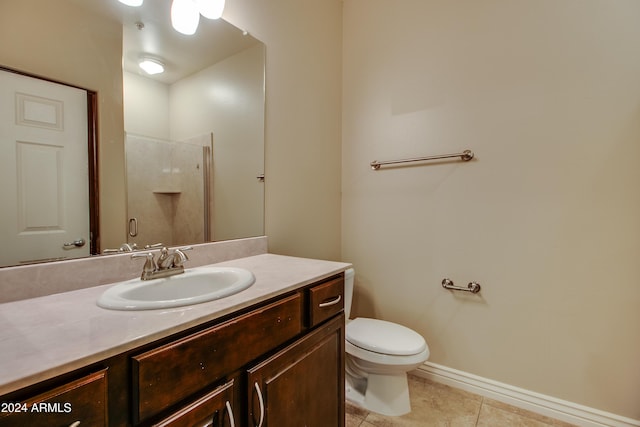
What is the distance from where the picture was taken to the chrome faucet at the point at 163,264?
0.95 metres

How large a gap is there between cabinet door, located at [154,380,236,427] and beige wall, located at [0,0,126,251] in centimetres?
65

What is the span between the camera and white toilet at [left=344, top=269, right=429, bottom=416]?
4.61ft

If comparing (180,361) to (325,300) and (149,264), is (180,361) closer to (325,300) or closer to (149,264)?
(149,264)

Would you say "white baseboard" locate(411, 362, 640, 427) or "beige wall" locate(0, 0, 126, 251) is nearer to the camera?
"beige wall" locate(0, 0, 126, 251)

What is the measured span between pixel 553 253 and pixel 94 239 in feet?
6.62

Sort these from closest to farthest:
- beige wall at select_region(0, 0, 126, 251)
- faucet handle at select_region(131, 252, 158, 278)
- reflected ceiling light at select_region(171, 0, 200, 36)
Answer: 1. beige wall at select_region(0, 0, 126, 251)
2. faucet handle at select_region(131, 252, 158, 278)
3. reflected ceiling light at select_region(171, 0, 200, 36)

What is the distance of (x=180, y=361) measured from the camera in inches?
24.3

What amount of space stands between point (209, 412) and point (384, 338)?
3.46 feet

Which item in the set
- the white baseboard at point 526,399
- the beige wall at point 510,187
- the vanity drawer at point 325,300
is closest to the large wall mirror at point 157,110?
the vanity drawer at point 325,300

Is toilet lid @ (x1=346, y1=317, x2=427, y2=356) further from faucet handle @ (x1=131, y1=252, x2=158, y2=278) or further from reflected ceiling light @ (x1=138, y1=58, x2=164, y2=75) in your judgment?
reflected ceiling light @ (x1=138, y1=58, x2=164, y2=75)

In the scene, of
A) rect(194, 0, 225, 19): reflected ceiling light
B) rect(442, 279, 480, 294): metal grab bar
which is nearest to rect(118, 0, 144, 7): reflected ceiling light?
rect(194, 0, 225, 19): reflected ceiling light

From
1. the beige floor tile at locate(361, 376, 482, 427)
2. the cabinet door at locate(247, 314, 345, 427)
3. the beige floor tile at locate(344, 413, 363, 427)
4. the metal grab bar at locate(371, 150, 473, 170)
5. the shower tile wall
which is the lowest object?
the beige floor tile at locate(344, 413, 363, 427)

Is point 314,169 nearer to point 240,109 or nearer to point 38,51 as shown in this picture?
point 240,109

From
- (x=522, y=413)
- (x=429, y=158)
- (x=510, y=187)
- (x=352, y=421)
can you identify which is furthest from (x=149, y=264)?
(x=522, y=413)
